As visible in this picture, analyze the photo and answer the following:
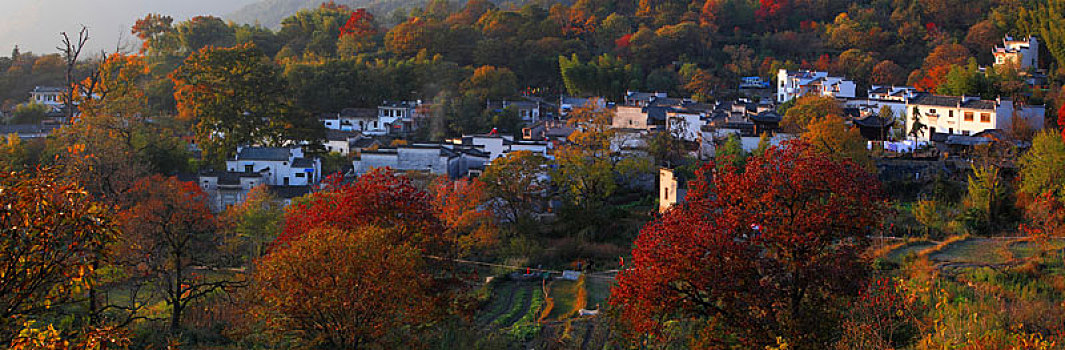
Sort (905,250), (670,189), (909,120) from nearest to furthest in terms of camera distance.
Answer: (905,250)
(670,189)
(909,120)

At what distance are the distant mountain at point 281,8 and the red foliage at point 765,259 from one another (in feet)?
176

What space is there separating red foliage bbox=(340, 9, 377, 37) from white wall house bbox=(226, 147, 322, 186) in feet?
57.6

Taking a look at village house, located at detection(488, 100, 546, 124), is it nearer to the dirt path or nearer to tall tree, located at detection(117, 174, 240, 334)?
tall tree, located at detection(117, 174, 240, 334)

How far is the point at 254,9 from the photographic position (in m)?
69.8

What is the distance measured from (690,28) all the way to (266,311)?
3064 cm

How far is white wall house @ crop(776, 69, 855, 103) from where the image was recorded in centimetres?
2603

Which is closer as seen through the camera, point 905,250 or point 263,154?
point 905,250

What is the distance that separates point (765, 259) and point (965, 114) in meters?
15.5

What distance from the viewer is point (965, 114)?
65.0ft

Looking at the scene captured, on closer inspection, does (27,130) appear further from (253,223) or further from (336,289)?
(336,289)

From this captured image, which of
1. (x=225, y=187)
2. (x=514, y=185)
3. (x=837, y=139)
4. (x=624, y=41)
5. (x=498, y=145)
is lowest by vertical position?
(x=225, y=187)

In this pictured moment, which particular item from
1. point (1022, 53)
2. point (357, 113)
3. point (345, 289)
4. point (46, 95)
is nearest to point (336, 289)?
point (345, 289)

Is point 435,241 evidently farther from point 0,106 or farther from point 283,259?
point 0,106

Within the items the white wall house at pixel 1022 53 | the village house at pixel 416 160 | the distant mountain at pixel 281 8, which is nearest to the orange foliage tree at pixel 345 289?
the village house at pixel 416 160
